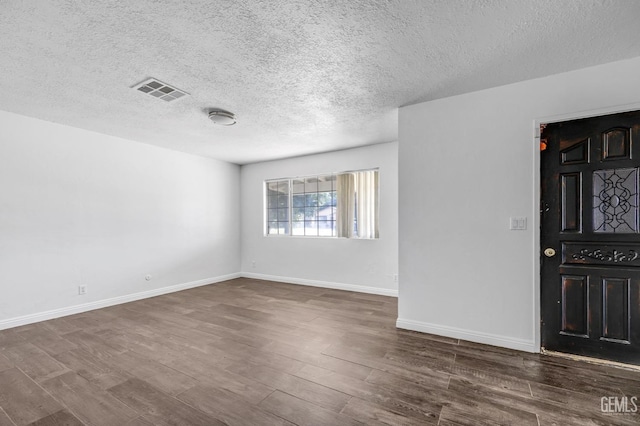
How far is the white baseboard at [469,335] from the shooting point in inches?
101

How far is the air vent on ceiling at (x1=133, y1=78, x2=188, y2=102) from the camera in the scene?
2.61 meters

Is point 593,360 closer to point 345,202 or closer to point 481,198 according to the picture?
point 481,198

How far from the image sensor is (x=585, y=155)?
95.6 inches

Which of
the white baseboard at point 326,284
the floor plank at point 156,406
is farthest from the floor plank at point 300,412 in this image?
the white baseboard at point 326,284

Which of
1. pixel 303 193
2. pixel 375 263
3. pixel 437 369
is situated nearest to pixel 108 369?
pixel 437 369

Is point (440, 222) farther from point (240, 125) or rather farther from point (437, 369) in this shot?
point (240, 125)

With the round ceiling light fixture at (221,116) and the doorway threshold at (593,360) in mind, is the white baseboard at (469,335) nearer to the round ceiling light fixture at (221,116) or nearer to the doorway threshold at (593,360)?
the doorway threshold at (593,360)

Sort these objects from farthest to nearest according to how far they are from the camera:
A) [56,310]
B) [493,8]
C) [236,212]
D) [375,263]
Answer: [236,212]
[375,263]
[56,310]
[493,8]

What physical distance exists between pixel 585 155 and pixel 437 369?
7.41ft

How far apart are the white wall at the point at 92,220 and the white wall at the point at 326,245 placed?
2.74ft

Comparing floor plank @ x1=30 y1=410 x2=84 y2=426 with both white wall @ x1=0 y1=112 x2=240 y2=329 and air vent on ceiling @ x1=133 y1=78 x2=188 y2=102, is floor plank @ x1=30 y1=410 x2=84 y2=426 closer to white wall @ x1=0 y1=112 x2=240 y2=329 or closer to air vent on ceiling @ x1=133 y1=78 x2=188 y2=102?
white wall @ x1=0 y1=112 x2=240 y2=329

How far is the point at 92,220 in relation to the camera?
3984 millimetres

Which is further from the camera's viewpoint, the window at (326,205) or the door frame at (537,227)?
the window at (326,205)

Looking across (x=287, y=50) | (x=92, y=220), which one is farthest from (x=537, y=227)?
(x=92, y=220)
